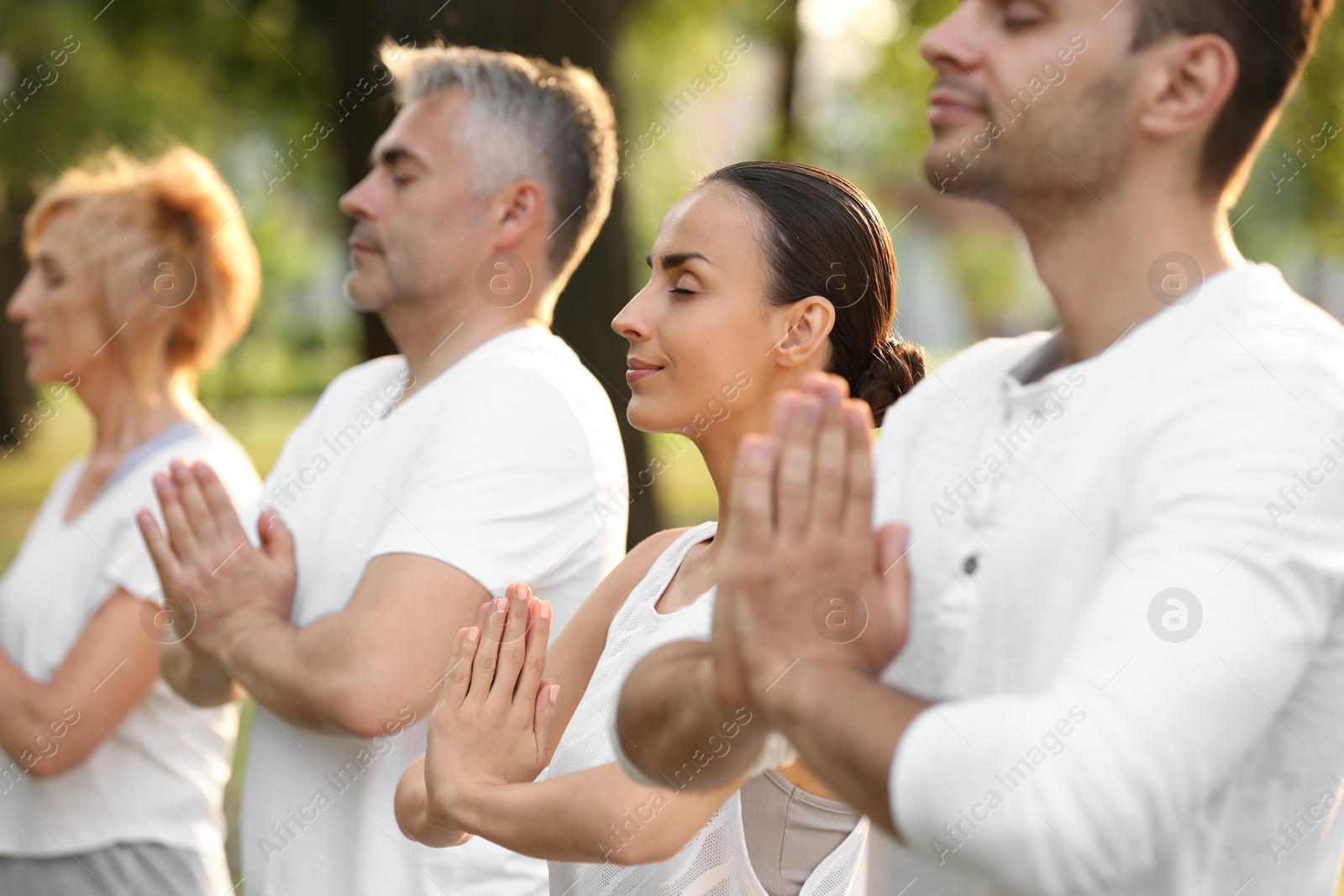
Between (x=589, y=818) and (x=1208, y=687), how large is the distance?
2.96 ft

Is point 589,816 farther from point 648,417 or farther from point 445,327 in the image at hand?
point 445,327

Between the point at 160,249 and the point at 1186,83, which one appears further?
the point at 160,249

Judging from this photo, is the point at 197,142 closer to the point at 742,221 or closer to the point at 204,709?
the point at 204,709

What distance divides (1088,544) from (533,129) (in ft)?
6.87

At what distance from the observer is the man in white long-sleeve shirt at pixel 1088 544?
1214mm

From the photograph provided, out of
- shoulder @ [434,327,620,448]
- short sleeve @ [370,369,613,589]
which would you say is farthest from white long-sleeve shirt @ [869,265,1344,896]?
shoulder @ [434,327,620,448]

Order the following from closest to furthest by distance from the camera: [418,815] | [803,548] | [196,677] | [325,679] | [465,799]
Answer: [803,548] < [465,799] < [418,815] < [325,679] < [196,677]

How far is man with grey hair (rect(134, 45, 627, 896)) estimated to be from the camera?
241 cm

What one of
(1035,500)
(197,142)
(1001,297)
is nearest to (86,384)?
(1035,500)

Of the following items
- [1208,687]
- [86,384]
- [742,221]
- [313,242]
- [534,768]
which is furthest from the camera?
[313,242]

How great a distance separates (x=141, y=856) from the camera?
313cm

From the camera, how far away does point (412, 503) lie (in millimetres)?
2500

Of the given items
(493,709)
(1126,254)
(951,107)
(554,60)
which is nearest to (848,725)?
(1126,254)

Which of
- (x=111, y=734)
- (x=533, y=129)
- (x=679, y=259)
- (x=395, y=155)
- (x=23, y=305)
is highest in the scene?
(x=23, y=305)
